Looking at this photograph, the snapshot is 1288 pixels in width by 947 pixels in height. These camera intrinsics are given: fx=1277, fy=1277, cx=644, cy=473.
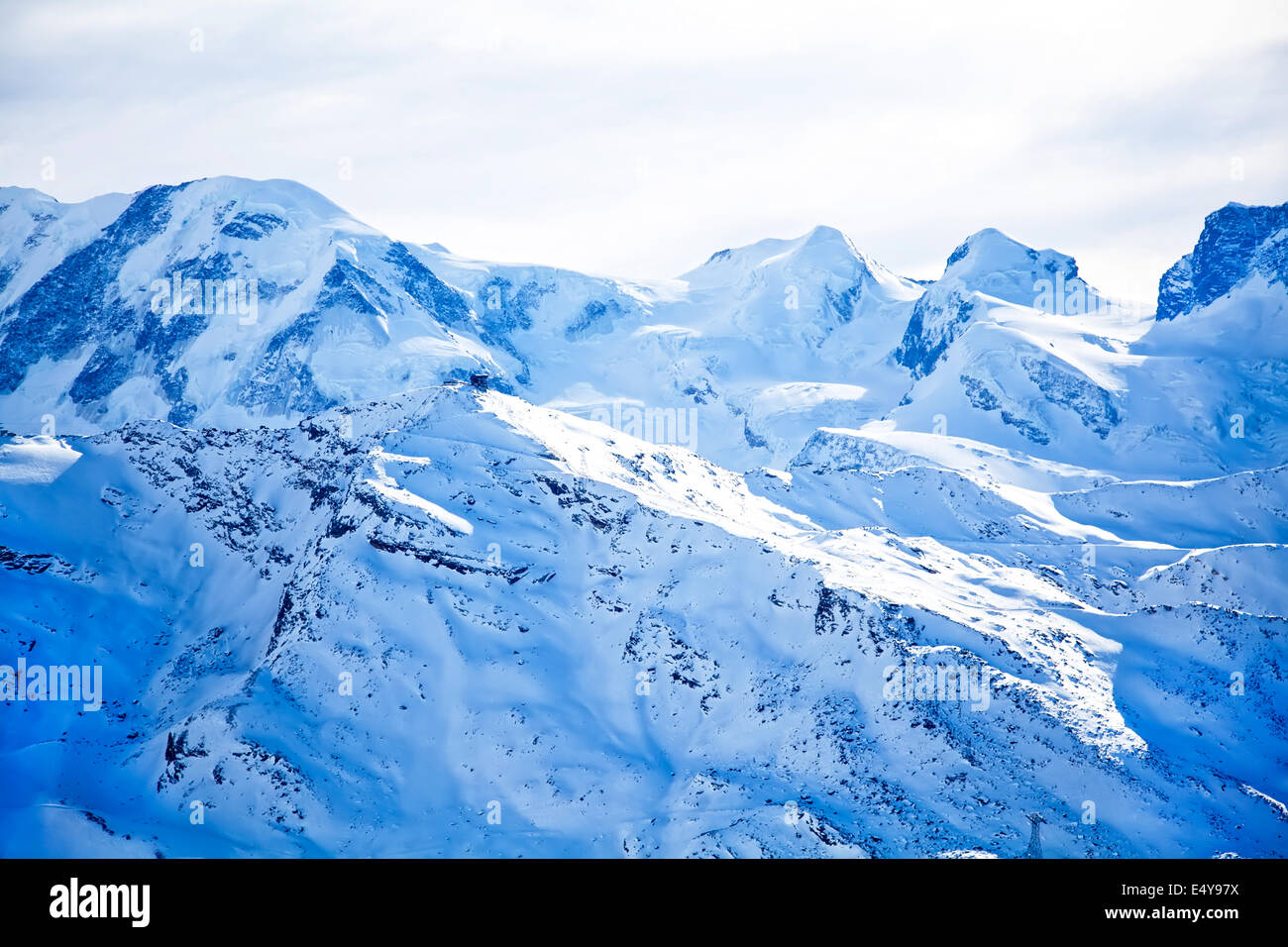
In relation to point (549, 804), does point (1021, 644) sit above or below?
above

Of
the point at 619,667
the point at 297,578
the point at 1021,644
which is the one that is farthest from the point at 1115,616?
the point at 297,578

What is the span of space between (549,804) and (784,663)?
2820 centimetres

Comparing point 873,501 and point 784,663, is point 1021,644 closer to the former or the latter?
point 784,663

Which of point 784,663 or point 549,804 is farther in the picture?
point 784,663

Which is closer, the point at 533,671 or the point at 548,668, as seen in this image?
the point at 533,671

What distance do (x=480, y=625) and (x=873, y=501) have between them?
8398cm

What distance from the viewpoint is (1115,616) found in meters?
146

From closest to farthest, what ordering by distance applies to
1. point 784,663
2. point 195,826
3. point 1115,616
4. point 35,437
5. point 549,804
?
1. point 195,826
2. point 549,804
3. point 784,663
4. point 1115,616
5. point 35,437

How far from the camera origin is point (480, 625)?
127m

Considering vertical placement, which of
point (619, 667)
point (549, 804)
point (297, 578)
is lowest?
point (549, 804)
